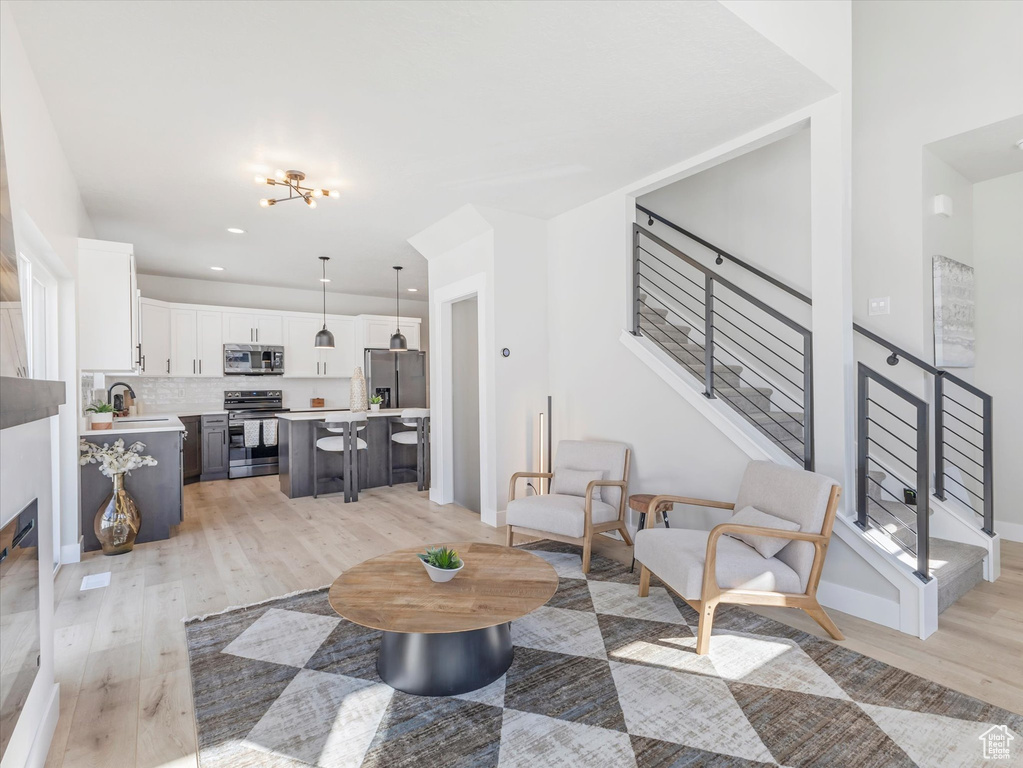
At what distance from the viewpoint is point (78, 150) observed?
11.0 ft

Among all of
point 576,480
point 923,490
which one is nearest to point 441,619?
point 576,480

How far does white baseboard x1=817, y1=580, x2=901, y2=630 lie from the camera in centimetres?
264

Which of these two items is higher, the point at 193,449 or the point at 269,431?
the point at 269,431

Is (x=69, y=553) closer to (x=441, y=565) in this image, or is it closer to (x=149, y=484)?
(x=149, y=484)

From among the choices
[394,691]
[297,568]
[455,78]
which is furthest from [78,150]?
[394,691]

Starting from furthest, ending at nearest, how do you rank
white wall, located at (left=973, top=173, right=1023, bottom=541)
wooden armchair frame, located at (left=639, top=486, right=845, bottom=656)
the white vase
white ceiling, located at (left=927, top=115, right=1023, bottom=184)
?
the white vase < white wall, located at (left=973, top=173, right=1023, bottom=541) < white ceiling, located at (left=927, top=115, right=1023, bottom=184) < wooden armchair frame, located at (left=639, top=486, right=845, bottom=656)

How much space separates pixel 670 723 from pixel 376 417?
16.1 ft

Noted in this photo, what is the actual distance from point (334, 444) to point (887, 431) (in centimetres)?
498

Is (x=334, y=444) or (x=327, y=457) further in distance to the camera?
(x=327, y=457)

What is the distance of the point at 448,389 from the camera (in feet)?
17.8

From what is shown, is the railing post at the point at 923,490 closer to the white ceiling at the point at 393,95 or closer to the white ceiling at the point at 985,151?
the white ceiling at the point at 393,95

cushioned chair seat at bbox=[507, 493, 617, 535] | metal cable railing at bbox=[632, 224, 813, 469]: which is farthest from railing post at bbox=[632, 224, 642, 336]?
cushioned chair seat at bbox=[507, 493, 617, 535]

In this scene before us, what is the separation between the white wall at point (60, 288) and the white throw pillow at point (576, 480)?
300cm

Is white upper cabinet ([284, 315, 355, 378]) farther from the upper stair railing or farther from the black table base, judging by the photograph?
the black table base
